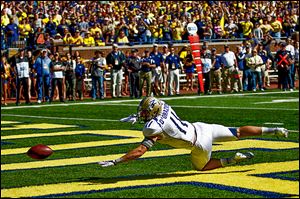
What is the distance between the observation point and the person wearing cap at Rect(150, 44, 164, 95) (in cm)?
2831

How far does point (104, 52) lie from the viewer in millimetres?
30984

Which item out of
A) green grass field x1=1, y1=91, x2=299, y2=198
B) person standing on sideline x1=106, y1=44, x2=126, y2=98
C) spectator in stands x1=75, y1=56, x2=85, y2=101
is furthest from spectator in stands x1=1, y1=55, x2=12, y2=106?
green grass field x1=1, y1=91, x2=299, y2=198

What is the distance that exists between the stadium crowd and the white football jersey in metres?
16.1

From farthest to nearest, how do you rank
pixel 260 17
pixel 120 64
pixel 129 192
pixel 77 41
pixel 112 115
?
pixel 260 17 < pixel 77 41 < pixel 120 64 < pixel 112 115 < pixel 129 192

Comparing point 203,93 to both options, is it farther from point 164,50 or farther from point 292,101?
point 292,101

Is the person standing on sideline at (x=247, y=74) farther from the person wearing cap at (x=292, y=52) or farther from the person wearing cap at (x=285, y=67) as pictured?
the person wearing cap at (x=292, y=52)

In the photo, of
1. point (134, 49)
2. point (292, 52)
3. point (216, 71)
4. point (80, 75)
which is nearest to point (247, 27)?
point (292, 52)

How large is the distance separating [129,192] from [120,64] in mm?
19139

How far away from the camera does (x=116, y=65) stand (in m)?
28.1

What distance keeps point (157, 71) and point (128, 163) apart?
16.9 m

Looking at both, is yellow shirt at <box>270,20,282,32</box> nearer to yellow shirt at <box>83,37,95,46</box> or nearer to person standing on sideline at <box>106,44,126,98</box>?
yellow shirt at <box>83,37,95,46</box>

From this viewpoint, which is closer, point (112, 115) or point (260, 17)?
point (112, 115)

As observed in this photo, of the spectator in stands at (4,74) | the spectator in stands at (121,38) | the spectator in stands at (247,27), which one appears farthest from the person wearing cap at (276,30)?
the spectator in stands at (4,74)

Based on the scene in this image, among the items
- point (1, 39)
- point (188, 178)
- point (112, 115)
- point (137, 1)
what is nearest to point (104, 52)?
point (1, 39)
